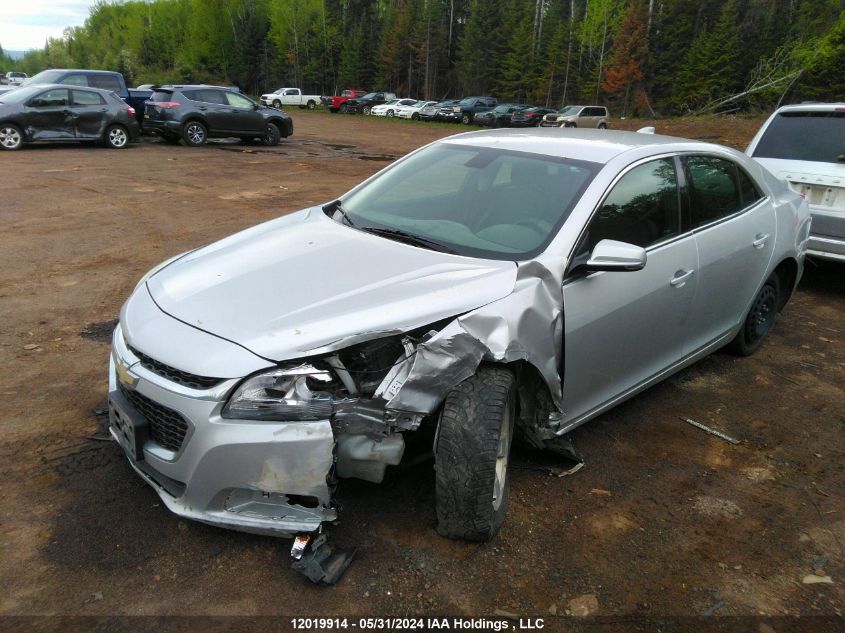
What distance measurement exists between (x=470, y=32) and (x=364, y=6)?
1034 inches

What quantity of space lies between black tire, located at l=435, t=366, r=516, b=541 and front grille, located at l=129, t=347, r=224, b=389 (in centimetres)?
93

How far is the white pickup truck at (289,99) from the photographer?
49281 mm

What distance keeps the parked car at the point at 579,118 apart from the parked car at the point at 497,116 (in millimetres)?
3110

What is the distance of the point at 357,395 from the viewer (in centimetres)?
258

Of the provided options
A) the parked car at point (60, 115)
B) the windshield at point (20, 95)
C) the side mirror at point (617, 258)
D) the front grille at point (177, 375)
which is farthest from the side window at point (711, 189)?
the windshield at point (20, 95)

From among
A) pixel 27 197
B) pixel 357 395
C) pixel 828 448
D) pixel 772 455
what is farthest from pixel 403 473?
pixel 27 197

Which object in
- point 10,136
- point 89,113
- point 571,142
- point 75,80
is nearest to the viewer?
point 571,142

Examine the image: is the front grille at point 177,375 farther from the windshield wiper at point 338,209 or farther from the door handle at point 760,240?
the door handle at point 760,240

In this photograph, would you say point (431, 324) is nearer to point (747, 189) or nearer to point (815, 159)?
point (747, 189)

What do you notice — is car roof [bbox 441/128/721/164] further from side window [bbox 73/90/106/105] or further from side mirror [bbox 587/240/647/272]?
side window [bbox 73/90/106/105]

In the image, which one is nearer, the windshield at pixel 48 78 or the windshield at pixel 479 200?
the windshield at pixel 479 200

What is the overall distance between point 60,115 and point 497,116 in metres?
25.6

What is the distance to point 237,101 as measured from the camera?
17.7 meters

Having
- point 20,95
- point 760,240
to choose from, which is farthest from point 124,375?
point 20,95
